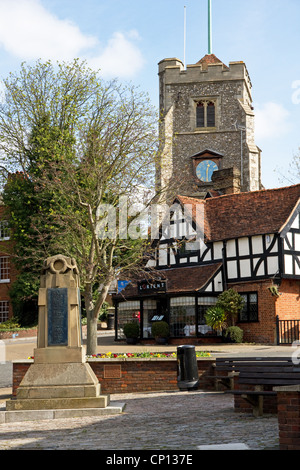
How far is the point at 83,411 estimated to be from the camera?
1115 cm

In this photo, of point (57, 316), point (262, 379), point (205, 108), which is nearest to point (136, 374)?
point (57, 316)

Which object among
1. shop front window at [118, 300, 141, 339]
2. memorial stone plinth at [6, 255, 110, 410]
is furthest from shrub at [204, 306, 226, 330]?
memorial stone plinth at [6, 255, 110, 410]

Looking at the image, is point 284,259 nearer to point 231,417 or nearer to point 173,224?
point 173,224

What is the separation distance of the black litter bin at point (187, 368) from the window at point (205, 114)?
40045 mm

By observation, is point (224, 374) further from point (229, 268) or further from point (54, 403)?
point (229, 268)

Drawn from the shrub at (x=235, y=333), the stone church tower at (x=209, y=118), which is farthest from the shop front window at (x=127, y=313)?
the stone church tower at (x=209, y=118)

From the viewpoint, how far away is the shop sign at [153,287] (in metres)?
31.3

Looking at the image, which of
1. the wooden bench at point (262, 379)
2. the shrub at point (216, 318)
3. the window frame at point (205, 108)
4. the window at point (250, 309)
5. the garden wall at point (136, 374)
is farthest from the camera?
the window frame at point (205, 108)

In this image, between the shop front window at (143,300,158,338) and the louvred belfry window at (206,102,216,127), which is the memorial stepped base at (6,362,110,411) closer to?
the shop front window at (143,300,158,338)

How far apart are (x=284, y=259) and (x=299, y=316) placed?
2950 millimetres

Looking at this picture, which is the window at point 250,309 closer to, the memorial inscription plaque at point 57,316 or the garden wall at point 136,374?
the garden wall at point 136,374

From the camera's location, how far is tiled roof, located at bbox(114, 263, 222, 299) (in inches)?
1195

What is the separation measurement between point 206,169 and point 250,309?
2304 cm
